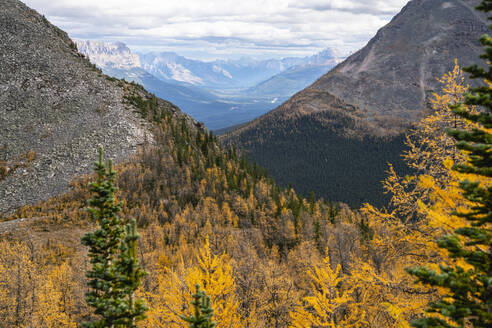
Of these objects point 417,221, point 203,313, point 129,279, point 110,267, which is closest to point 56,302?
point 110,267

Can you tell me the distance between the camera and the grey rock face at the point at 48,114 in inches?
2813

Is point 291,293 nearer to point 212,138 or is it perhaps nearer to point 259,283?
point 259,283

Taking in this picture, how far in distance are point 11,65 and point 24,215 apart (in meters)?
53.4

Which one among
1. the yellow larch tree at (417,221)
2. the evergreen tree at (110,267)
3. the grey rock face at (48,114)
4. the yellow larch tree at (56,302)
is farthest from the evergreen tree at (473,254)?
the grey rock face at (48,114)

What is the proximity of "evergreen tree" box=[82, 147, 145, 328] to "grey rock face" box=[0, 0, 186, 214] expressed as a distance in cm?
7061

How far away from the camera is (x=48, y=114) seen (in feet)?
275

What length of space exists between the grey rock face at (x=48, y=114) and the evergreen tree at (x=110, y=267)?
7061 centimetres

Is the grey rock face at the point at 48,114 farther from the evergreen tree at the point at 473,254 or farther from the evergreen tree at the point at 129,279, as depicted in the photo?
the evergreen tree at the point at 473,254

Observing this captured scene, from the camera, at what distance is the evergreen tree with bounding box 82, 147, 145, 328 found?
10273 millimetres

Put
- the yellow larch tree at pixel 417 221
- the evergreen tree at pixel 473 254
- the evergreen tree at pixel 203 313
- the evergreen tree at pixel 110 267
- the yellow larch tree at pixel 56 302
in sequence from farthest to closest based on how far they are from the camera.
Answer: the yellow larch tree at pixel 56 302
the yellow larch tree at pixel 417 221
the evergreen tree at pixel 110 267
the evergreen tree at pixel 203 313
the evergreen tree at pixel 473 254

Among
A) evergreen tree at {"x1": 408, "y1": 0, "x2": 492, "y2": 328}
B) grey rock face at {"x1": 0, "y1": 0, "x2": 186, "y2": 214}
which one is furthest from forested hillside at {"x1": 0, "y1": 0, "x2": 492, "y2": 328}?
grey rock face at {"x1": 0, "y1": 0, "x2": 186, "y2": 214}

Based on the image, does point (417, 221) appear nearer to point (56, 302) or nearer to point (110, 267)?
point (110, 267)

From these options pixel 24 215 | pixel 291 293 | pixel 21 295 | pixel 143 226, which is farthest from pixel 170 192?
pixel 291 293

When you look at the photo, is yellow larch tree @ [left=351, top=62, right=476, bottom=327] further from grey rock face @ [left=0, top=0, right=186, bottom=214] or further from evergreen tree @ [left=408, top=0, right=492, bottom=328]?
grey rock face @ [left=0, top=0, right=186, bottom=214]
